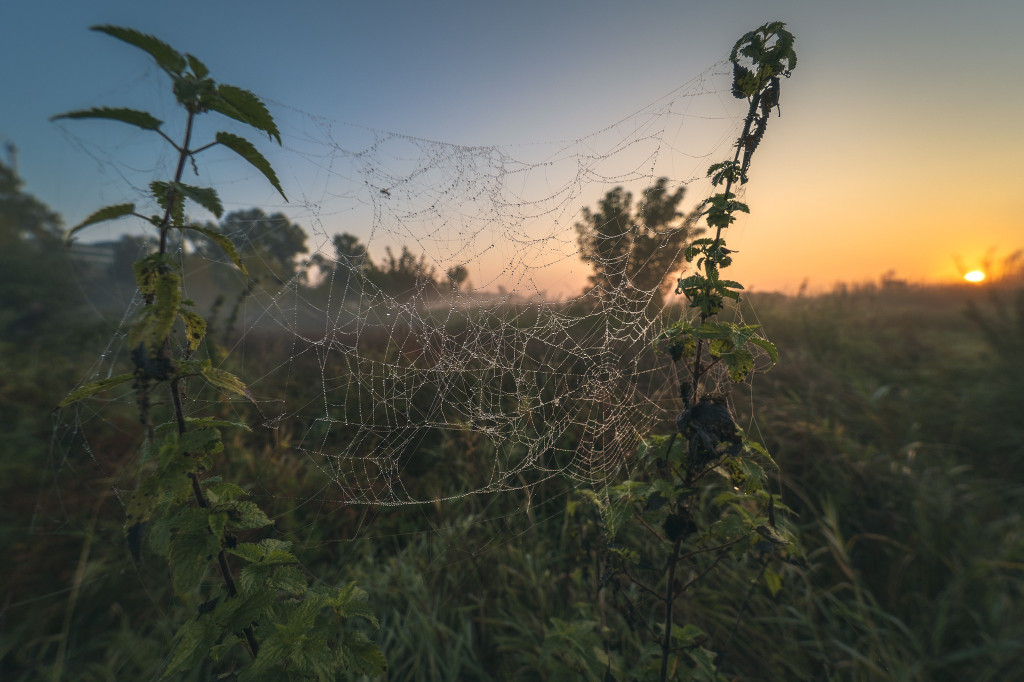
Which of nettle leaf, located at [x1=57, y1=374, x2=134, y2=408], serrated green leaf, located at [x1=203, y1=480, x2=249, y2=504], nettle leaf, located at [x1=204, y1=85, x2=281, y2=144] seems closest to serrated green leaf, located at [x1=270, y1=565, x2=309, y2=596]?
serrated green leaf, located at [x1=203, y1=480, x2=249, y2=504]

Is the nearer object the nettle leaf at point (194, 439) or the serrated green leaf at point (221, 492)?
the nettle leaf at point (194, 439)

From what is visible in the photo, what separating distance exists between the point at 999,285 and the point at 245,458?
1059 centimetres

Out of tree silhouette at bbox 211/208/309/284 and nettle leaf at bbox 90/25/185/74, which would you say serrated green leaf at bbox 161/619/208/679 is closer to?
nettle leaf at bbox 90/25/185/74

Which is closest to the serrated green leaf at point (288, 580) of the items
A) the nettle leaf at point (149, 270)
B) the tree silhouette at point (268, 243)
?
the nettle leaf at point (149, 270)

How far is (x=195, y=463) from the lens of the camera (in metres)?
1.00

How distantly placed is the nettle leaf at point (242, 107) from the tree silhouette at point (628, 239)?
6.35 feet

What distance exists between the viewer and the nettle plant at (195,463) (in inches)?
32.5

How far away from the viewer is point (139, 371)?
0.84 meters

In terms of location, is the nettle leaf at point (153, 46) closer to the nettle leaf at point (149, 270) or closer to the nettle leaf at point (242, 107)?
the nettle leaf at point (242, 107)

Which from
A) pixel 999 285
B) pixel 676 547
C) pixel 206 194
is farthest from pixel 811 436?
pixel 999 285

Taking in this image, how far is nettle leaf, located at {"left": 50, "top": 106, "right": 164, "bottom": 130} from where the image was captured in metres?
0.76

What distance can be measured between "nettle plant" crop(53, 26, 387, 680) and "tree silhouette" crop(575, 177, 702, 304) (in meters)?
2.06

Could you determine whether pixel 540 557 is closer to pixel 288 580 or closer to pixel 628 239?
pixel 288 580

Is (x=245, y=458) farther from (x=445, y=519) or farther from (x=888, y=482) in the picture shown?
(x=888, y=482)
